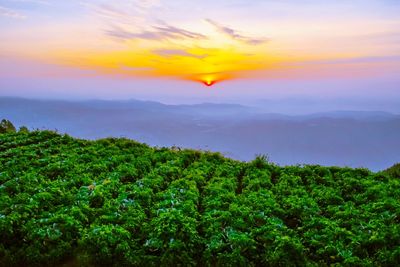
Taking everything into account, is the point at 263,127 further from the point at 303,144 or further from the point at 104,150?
the point at 104,150

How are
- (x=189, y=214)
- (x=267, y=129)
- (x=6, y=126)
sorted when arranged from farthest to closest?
(x=267, y=129) < (x=6, y=126) < (x=189, y=214)

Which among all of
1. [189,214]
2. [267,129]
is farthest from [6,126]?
[267,129]

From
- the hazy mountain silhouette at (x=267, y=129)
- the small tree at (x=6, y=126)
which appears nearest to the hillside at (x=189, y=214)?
the small tree at (x=6, y=126)

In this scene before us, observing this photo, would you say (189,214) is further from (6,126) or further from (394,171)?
(6,126)

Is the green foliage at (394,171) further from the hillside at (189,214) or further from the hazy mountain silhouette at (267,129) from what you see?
the hazy mountain silhouette at (267,129)

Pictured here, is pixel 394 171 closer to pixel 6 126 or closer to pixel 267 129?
pixel 6 126

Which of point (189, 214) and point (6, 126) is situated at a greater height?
point (6, 126)

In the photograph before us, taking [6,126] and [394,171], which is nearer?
[394,171]

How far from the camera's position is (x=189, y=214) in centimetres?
1277

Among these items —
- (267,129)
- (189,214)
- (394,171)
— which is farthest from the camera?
(267,129)

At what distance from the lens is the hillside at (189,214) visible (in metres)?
10.7

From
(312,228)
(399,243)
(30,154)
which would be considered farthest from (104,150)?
(399,243)

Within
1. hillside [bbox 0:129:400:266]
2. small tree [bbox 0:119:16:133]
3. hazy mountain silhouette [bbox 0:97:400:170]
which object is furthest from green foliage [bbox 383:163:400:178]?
hazy mountain silhouette [bbox 0:97:400:170]

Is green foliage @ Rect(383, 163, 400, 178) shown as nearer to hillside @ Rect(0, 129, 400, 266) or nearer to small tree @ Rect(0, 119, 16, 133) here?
hillside @ Rect(0, 129, 400, 266)
